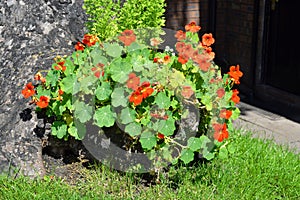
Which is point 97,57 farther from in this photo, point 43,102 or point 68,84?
point 43,102

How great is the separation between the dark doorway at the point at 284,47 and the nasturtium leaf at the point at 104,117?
14.1 ft

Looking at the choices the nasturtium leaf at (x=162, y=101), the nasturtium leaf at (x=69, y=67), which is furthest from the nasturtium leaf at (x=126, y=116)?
the nasturtium leaf at (x=69, y=67)

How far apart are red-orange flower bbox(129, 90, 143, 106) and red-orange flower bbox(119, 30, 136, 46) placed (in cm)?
59

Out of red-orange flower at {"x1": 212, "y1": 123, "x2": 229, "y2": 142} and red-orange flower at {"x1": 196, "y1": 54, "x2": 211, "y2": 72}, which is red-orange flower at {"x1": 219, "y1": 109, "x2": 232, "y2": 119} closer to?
red-orange flower at {"x1": 212, "y1": 123, "x2": 229, "y2": 142}

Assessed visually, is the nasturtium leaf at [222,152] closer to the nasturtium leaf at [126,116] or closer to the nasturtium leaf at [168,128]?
the nasturtium leaf at [168,128]

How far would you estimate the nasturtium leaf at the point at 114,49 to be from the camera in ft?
14.3

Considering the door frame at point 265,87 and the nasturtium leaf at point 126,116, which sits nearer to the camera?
the nasturtium leaf at point 126,116

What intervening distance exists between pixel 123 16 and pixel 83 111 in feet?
3.63

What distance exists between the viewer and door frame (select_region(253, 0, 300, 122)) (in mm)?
7688

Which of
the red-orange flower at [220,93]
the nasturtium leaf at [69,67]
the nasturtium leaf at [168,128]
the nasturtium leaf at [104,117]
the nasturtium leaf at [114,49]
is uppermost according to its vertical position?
the nasturtium leaf at [114,49]

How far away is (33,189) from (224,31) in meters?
5.80

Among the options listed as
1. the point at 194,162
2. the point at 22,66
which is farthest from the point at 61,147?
the point at 194,162

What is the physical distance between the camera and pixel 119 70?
4.15 metres

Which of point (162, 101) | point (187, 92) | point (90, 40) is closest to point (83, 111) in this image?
point (162, 101)
